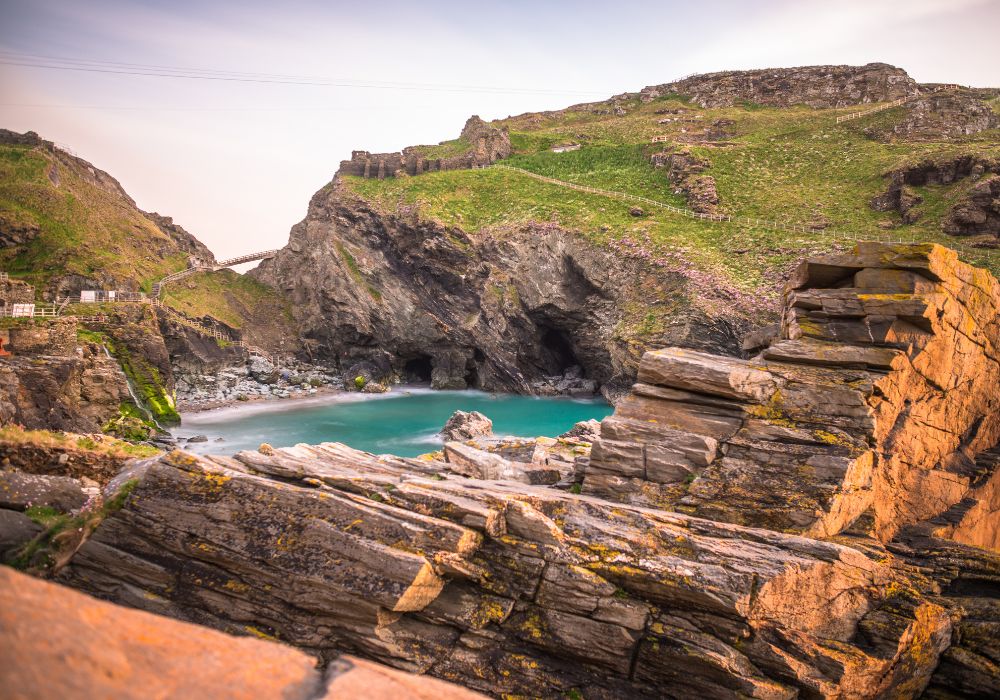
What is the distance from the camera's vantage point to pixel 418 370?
75.5 meters

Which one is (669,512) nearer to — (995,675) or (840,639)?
(840,639)

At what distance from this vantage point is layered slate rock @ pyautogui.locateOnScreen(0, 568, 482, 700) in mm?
2420

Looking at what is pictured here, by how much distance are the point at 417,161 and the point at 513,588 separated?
7719cm

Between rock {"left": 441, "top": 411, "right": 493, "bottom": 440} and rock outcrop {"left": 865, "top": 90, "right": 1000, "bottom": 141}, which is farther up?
rock outcrop {"left": 865, "top": 90, "right": 1000, "bottom": 141}

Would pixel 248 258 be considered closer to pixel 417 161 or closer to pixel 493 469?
pixel 417 161

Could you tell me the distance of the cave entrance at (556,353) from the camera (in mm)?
64062

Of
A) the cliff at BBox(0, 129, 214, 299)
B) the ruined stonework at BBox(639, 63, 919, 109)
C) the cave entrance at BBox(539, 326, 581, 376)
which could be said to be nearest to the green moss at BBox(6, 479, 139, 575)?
the cliff at BBox(0, 129, 214, 299)

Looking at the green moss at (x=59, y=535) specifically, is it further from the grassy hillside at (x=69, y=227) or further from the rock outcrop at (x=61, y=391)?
the grassy hillside at (x=69, y=227)

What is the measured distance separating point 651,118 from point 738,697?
102 meters

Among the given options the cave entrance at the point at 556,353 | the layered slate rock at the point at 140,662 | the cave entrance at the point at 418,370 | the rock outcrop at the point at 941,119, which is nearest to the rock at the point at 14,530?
the layered slate rock at the point at 140,662

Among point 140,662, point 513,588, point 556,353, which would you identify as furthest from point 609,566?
point 556,353

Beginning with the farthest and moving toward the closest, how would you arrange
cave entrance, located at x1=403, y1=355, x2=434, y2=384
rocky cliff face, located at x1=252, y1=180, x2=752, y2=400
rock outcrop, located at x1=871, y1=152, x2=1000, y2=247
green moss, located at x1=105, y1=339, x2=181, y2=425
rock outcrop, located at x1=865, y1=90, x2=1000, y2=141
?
cave entrance, located at x1=403, y1=355, x2=434, y2=384 → rock outcrop, located at x1=865, y1=90, x2=1000, y2=141 → rocky cliff face, located at x1=252, y1=180, x2=752, y2=400 → rock outcrop, located at x1=871, y1=152, x2=1000, y2=247 → green moss, located at x1=105, y1=339, x2=181, y2=425

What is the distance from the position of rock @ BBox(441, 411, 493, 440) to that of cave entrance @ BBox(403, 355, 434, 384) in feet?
117

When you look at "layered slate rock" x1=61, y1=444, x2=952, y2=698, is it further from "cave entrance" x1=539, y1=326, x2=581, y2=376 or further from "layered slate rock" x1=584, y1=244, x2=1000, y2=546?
"cave entrance" x1=539, y1=326, x2=581, y2=376
